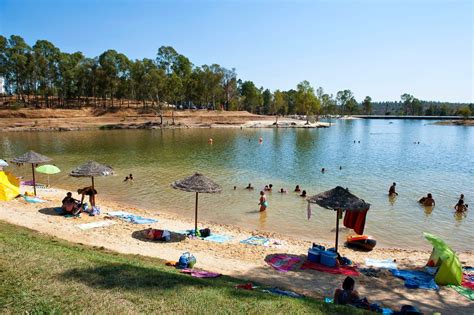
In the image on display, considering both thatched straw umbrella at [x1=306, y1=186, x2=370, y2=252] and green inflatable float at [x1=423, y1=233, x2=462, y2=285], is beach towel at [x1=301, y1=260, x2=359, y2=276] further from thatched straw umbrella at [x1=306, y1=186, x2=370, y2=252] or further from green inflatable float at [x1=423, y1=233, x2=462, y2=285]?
green inflatable float at [x1=423, y1=233, x2=462, y2=285]

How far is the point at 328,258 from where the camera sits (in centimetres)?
1395

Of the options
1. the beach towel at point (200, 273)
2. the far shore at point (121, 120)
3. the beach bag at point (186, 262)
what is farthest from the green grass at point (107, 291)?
the far shore at point (121, 120)

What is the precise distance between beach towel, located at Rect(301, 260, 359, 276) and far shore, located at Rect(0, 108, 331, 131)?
82.4 m

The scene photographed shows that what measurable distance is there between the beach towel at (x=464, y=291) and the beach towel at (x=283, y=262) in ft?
18.0

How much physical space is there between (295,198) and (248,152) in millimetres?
26534

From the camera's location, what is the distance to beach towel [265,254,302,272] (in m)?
13.7

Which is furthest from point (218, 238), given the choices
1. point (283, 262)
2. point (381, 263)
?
point (381, 263)

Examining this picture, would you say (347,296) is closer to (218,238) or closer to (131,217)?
(218,238)

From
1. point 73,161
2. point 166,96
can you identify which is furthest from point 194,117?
point 73,161

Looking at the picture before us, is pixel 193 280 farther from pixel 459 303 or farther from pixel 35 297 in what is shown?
pixel 459 303

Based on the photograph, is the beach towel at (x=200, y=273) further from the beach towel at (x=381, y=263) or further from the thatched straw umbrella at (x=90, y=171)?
the thatched straw umbrella at (x=90, y=171)

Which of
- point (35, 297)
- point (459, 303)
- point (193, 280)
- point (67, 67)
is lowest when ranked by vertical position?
point (459, 303)

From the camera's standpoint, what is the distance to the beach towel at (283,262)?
1371cm

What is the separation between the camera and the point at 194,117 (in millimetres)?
108875
